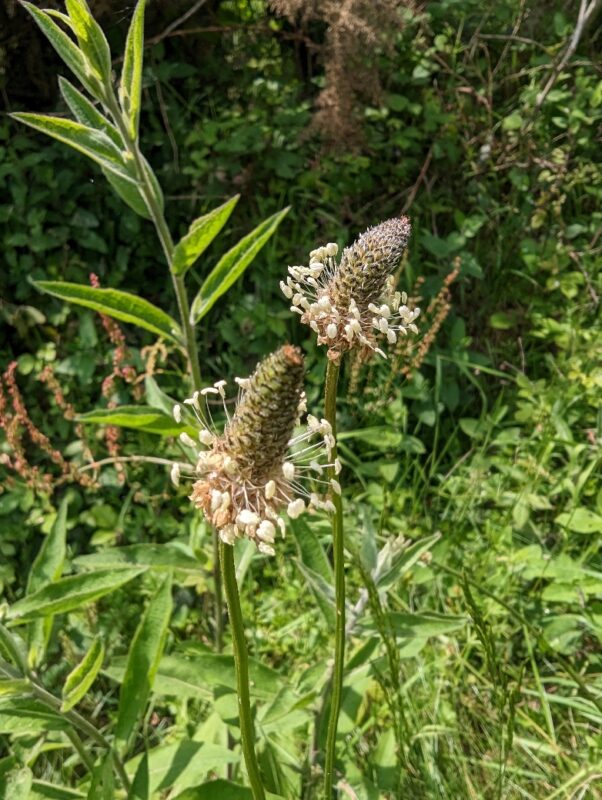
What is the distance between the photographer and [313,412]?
3.02 meters

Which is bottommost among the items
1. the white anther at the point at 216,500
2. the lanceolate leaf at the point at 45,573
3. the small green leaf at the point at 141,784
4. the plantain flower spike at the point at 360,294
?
the small green leaf at the point at 141,784

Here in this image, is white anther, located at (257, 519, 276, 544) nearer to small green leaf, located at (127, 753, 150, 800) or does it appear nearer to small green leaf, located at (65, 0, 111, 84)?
small green leaf, located at (127, 753, 150, 800)

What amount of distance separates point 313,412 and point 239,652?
2092mm

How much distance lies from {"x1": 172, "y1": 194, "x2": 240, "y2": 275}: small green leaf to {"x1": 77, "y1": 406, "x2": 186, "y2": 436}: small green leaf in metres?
0.32

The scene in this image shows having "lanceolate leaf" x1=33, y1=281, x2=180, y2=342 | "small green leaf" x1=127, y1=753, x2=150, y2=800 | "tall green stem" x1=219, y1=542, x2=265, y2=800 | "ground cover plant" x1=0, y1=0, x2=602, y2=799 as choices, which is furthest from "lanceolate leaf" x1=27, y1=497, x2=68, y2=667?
"tall green stem" x1=219, y1=542, x2=265, y2=800

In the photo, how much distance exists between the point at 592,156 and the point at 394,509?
2.18m

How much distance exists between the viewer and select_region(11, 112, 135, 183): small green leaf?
4.74 feet

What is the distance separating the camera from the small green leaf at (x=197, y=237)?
1.57m

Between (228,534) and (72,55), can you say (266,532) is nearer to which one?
(228,534)

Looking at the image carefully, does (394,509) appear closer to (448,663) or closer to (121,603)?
(448,663)

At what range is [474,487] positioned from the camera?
107 inches

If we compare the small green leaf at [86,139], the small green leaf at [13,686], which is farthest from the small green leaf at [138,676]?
the small green leaf at [86,139]

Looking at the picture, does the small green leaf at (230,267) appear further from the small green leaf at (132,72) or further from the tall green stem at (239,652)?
the tall green stem at (239,652)

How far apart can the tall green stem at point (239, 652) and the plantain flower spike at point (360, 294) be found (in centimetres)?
37
